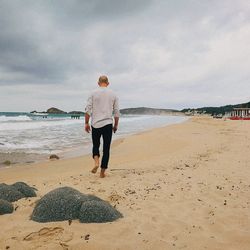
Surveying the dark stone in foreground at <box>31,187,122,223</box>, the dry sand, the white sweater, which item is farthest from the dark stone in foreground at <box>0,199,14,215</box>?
the white sweater

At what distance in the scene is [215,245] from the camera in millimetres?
3424

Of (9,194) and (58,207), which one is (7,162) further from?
(58,207)

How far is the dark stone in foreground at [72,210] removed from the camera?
13.1 feet

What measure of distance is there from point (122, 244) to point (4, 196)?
226 centimetres

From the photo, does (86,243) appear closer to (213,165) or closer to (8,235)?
(8,235)

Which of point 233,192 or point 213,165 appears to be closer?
point 233,192

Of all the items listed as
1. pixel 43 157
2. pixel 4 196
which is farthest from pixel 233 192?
pixel 43 157

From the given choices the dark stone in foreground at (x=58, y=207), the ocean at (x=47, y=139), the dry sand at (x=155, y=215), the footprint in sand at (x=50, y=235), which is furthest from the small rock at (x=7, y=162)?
the footprint in sand at (x=50, y=235)

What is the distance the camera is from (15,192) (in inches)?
199

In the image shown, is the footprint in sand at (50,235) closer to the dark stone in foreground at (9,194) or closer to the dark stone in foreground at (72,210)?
the dark stone in foreground at (72,210)

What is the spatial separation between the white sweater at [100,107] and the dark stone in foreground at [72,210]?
252 centimetres

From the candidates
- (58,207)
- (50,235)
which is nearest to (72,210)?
(58,207)

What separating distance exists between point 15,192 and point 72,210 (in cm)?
133

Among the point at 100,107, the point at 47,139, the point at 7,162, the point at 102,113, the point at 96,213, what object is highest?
the point at 100,107
